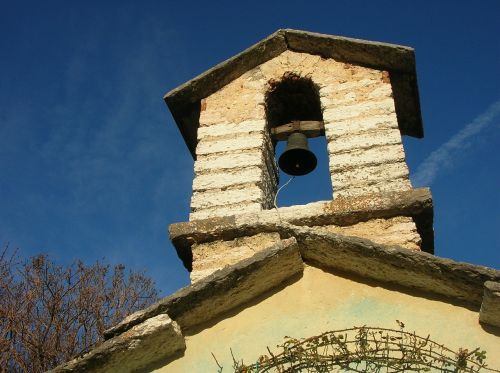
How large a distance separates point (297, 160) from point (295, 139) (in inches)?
8.8

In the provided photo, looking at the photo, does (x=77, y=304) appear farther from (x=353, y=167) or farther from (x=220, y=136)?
(x=353, y=167)

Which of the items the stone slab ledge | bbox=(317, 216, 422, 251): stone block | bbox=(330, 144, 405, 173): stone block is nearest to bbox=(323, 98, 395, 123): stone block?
bbox=(330, 144, 405, 173): stone block

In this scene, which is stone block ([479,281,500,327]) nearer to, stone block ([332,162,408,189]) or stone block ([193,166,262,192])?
stone block ([332,162,408,189])

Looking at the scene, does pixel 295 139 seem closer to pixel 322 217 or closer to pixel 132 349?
pixel 322 217

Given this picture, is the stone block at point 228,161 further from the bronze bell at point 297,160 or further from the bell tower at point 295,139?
the bronze bell at point 297,160

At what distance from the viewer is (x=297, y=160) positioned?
19.3 ft

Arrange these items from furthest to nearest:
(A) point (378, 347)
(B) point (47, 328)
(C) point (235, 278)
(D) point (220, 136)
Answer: (B) point (47, 328)
(D) point (220, 136)
(C) point (235, 278)
(A) point (378, 347)

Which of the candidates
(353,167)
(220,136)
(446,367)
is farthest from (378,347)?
(220,136)

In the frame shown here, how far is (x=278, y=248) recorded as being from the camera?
3.53m

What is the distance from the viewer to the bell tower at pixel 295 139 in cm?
463

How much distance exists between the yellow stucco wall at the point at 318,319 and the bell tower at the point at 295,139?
579mm

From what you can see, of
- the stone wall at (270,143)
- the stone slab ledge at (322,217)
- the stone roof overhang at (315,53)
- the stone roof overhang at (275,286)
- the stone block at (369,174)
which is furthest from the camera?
the stone roof overhang at (315,53)

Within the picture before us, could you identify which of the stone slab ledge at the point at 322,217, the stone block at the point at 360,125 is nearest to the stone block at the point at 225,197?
the stone slab ledge at the point at 322,217

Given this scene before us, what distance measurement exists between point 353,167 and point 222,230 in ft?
4.57
